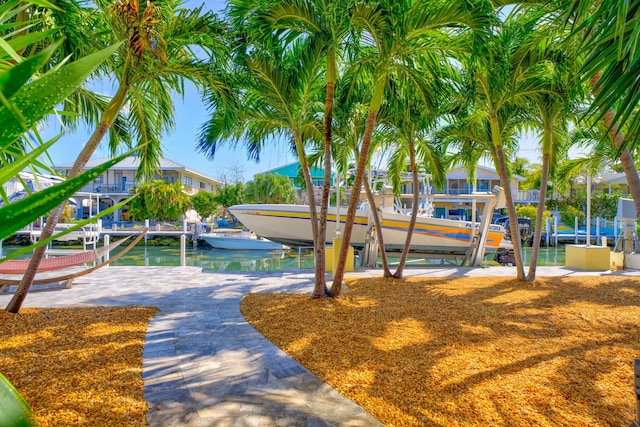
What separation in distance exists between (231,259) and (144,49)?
42.4ft

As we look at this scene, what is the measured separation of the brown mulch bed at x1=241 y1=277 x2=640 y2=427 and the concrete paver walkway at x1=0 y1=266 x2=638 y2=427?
0.23 metres

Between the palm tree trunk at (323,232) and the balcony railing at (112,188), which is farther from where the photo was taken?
the balcony railing at (112,188)

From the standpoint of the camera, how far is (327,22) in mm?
4586

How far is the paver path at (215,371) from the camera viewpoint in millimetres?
2447

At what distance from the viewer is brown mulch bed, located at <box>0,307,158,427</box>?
96.2 inches

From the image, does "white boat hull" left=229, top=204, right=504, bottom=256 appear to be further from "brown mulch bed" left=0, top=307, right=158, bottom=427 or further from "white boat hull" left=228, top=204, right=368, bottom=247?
"brown mulch bed" left=0, top=307, right=158, bottom=427

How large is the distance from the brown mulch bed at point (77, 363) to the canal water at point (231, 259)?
886cm

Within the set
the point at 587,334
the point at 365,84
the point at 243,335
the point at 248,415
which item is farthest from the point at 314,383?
the point at 365,84

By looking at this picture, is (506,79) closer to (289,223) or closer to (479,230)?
(479,230)

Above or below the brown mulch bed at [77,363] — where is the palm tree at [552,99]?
above

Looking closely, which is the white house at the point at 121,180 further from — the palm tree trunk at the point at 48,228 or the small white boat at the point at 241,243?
the palm tree trunk at the point at 48,228

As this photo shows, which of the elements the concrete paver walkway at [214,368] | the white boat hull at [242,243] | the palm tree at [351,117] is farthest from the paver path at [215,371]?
the white boat hull at [242,243]

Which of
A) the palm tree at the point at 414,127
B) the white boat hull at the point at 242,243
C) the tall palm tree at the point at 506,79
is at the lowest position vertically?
the white boat hull at the point at 242,243

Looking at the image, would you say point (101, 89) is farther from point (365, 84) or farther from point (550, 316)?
point (550, 316)
